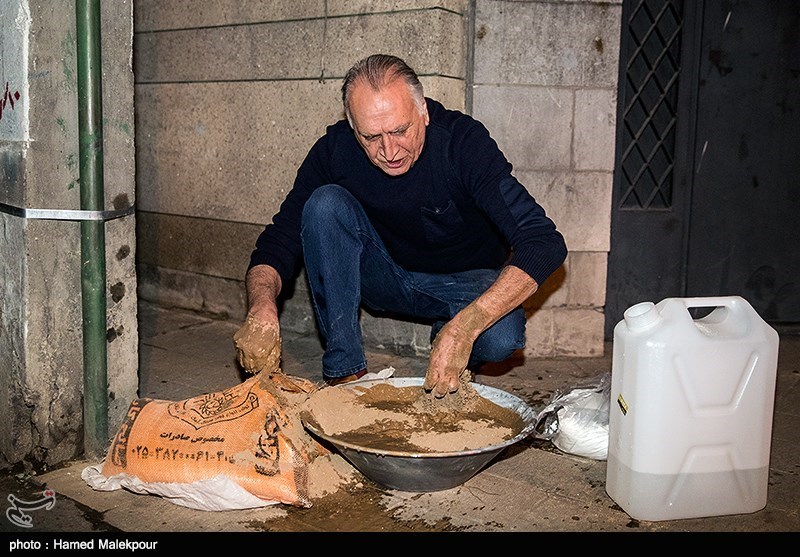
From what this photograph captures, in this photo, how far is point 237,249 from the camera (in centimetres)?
476

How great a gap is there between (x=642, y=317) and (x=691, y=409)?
30 centimetres

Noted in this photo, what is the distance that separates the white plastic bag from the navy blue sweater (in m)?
0.55

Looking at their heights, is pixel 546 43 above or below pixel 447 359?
above

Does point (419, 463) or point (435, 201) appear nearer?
point (419, 463)

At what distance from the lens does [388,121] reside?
277 cm

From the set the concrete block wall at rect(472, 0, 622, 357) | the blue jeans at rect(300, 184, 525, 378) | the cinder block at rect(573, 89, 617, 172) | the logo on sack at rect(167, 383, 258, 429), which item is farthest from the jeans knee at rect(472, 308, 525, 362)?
the cinder block at rect(573, 89, 617, 172)

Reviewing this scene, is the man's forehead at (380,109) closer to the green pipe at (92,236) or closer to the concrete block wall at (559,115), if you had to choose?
the green pipe at (92,236)

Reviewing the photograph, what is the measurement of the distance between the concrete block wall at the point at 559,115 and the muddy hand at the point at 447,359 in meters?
1.71

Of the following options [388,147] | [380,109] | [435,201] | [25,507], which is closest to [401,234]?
[435,201]

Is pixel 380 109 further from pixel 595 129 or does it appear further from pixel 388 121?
pixel 595 129

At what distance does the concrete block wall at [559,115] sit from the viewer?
3.94m

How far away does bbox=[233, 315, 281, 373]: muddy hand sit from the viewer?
104 inches

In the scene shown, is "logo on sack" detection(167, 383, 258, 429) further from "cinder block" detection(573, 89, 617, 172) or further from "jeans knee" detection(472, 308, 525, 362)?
"cinder block" detection(573, 89, 617, 172)
